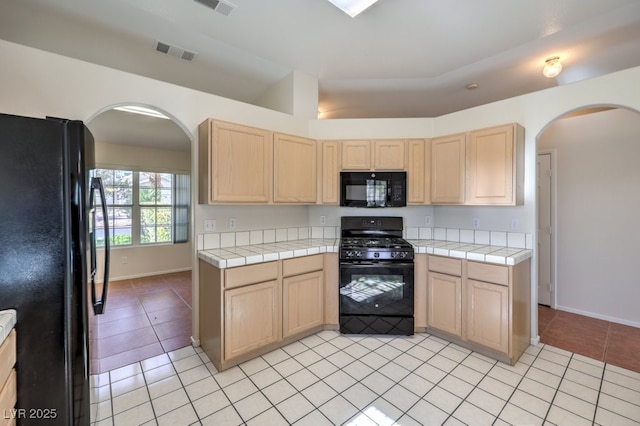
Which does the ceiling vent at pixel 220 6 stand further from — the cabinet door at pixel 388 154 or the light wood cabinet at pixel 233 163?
the cabinet door at pixel 388 154

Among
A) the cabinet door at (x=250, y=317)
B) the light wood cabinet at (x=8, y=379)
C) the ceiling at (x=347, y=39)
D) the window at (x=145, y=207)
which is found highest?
the ceiling at (x=347, y=39)

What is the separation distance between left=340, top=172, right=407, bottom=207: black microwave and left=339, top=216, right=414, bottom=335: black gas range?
538 millimetres

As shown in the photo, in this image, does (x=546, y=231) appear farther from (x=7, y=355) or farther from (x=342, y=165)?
(x=7, y=355)

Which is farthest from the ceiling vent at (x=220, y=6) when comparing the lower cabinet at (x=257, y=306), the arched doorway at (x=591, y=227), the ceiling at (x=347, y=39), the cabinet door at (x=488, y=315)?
the arched doorway at (x=591, y=227)

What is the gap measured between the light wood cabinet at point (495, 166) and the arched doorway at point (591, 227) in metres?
0.83

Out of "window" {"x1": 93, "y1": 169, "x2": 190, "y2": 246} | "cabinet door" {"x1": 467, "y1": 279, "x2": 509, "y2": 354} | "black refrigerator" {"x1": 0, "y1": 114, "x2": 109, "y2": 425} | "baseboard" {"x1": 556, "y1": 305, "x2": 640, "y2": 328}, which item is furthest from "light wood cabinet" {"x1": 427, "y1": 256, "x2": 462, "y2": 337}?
"window" {"x1": 93, "y1": 169, "x2": 190, "y2": 246}

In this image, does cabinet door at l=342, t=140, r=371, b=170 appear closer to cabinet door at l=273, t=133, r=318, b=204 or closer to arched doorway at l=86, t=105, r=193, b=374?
cabinet door at l=273, t=133, r=318, b=204

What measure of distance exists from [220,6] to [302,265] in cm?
228

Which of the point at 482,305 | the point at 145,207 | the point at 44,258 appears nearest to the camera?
the point at 44,258

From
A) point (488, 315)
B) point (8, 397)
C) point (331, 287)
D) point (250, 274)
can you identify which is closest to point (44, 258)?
point (8, 397)

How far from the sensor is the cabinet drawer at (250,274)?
225cm

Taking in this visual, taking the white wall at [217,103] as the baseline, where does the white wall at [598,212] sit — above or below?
below

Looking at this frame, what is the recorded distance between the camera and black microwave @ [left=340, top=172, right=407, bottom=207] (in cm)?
312

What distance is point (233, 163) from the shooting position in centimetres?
252
